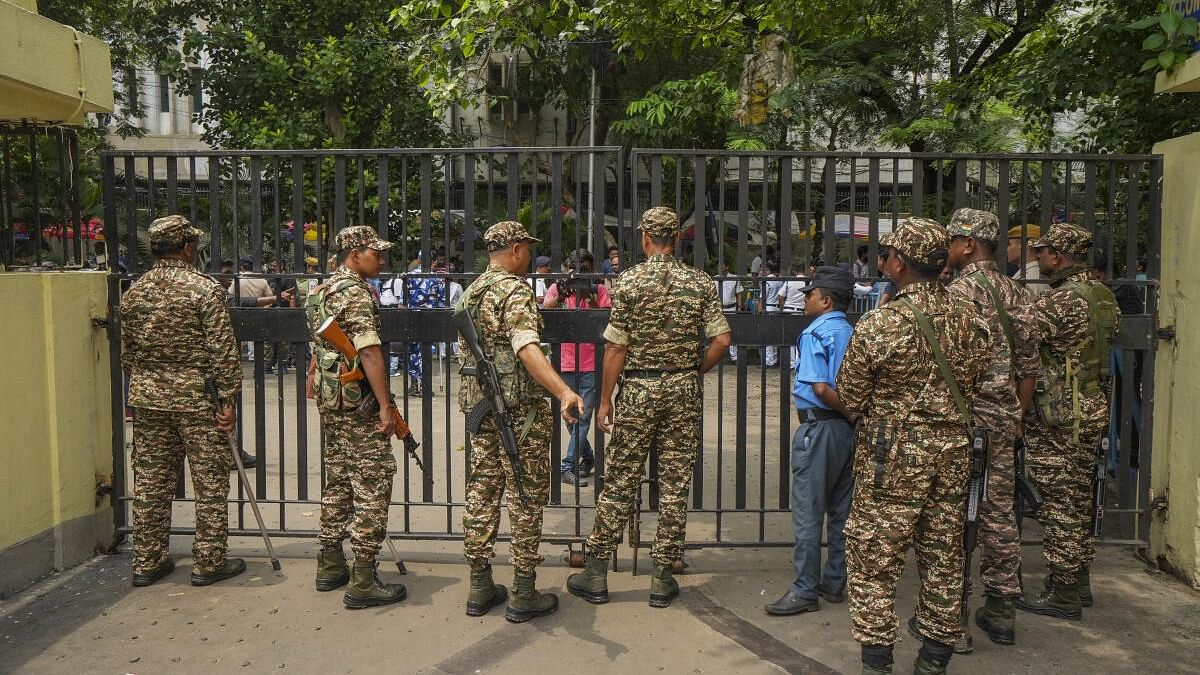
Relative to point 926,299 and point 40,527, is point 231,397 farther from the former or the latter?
point 926,299

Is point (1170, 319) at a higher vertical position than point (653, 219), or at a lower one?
lower

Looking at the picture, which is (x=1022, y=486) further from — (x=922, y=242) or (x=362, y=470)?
(x=362, y=470)

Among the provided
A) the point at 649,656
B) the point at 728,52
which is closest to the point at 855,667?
the point at 649,656

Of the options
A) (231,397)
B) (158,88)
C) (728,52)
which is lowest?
(231,397)

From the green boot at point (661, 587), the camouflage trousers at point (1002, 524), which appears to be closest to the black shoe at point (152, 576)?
the green boot at point (661, 587)

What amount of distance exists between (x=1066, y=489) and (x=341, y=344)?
3.58 metres

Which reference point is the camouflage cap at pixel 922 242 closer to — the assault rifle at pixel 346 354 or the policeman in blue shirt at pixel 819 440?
the policeman in blue shirt at pixel 819 440

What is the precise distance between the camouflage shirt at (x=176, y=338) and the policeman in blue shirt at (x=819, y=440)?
293cm

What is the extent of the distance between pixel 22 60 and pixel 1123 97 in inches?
278

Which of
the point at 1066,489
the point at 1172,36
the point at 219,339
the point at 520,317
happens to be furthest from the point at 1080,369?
the point at 219,339

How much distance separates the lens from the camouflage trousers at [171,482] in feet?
16.7

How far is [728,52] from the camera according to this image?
867 centimetres

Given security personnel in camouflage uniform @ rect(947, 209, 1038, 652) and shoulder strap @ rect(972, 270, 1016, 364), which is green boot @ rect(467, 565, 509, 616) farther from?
shoulder strap @ rect(972, 270, 1016, 364)

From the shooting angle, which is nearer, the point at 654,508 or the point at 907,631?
the point at 907,631
